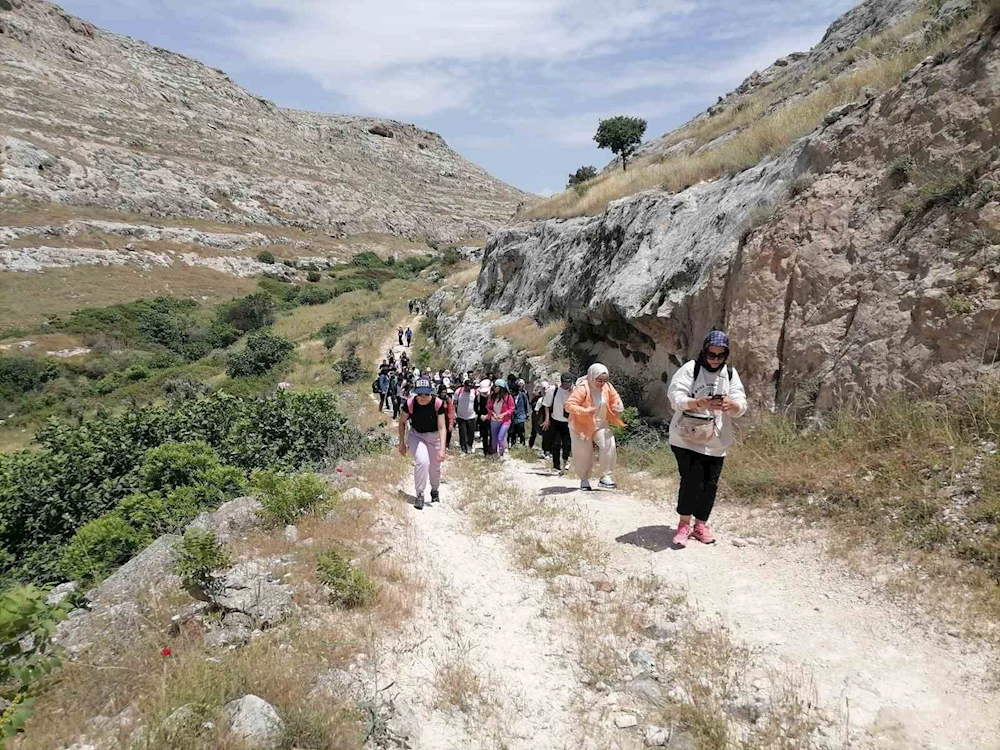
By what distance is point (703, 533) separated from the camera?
5418 mm

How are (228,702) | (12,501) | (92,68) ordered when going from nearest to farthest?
(228,702)
(12,501)
(92,68)

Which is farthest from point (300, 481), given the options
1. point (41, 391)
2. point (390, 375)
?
point (41, 391)

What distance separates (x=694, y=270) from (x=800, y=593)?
6.91m

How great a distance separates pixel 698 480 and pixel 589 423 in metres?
2.39

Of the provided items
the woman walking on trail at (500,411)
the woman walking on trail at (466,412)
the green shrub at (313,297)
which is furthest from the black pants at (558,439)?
the green shrub at (313,297)

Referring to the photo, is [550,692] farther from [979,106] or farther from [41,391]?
[41,391]

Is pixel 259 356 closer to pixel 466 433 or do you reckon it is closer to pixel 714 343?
pixel 466 433

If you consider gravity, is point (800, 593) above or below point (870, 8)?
below

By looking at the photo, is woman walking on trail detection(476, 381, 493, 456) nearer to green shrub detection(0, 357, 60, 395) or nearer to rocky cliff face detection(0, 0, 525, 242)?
green shrub detection(0, 357, 60, 395)

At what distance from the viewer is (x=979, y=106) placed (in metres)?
6.49

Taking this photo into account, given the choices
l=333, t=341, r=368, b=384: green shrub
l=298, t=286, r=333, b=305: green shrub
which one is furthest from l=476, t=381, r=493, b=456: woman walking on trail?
l=298, t=286, r=333, b=305: green shrub

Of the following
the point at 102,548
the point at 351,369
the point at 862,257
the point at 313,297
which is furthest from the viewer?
the point at 313,297

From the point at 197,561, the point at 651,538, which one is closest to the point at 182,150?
the point at 197,561

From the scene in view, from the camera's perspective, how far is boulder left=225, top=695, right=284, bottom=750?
2914 millimetres
